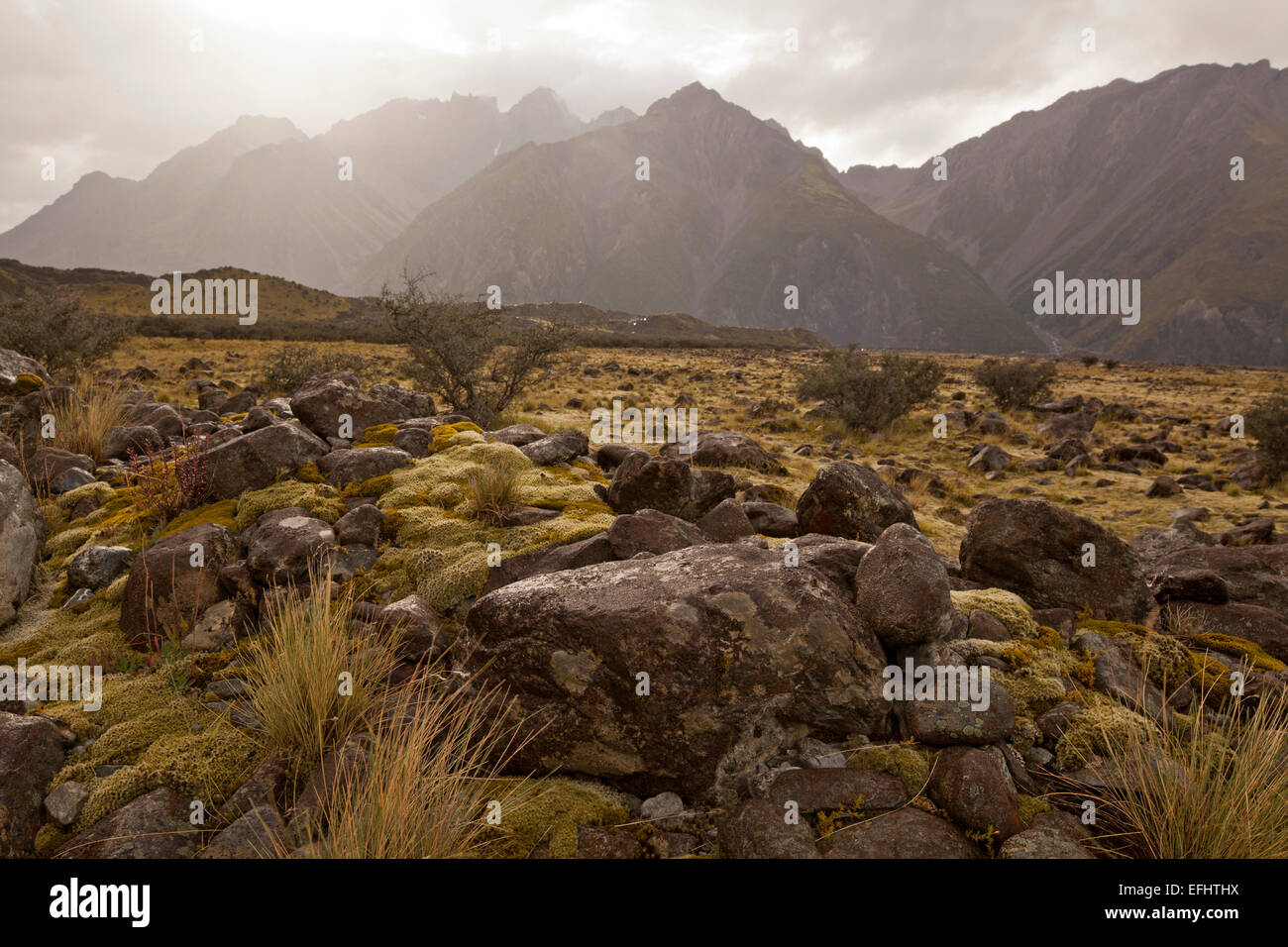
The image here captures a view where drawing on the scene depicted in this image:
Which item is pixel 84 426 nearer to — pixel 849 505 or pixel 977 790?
pixel 849 505

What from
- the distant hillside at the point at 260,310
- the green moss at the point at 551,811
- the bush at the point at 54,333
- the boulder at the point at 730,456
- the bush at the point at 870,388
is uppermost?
the distant hillside at the point at 260,310

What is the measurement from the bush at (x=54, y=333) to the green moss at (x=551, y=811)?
83.0ft

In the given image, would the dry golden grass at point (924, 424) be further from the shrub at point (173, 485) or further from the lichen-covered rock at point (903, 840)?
the shrub at point (173, 485)

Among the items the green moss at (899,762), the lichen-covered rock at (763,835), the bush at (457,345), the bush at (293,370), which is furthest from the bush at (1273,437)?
the bush at (293,370)

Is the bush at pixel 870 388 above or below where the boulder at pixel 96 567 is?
above

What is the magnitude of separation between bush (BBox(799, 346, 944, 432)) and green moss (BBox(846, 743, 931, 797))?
2073 cm

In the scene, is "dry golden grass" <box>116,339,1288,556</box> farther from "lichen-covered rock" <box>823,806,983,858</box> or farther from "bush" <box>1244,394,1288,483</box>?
A: "lichen-covered rock" <box>823,806,983,858</box>

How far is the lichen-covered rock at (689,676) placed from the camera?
3.67m

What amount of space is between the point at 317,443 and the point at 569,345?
40.9ft

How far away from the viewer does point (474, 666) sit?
4246 mm

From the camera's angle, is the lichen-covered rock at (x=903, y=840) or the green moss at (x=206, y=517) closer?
the lichen-covered rock at (x=903, y=840)

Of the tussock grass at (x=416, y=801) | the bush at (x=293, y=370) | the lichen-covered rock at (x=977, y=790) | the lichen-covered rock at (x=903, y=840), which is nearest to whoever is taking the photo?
the tussock grass at (x=416, y=801)
